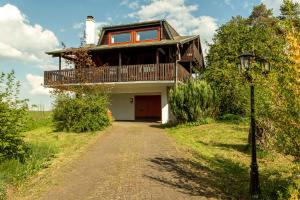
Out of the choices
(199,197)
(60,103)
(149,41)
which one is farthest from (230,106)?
(199,197)

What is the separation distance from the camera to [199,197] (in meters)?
7.42

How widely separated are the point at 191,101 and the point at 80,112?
267 inches

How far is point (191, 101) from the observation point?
62.9 ft

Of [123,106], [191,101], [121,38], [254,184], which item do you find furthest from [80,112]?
[254,184]

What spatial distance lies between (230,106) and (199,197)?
16.5 m

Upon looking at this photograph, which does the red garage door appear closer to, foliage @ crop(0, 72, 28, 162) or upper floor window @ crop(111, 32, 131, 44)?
upper floor window @ crop(111, 32, 131, 44)

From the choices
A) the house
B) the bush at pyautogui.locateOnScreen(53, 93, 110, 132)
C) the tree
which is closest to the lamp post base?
the tree

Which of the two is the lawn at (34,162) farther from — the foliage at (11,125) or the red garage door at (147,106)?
the red garage door at (147,106)

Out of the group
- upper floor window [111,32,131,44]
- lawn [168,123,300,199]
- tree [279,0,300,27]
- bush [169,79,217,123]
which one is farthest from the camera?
upper floor window [111,32,131,44]

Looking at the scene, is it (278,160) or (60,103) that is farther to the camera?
(60,103)

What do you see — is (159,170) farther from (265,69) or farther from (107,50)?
(107,50)

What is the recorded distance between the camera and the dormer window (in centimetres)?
2572

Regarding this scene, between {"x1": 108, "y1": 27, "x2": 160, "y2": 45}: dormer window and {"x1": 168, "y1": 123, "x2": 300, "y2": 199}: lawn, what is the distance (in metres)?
11.9

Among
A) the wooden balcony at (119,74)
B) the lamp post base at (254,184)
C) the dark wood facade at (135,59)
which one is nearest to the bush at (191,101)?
the dark wood facade at (135,59)
